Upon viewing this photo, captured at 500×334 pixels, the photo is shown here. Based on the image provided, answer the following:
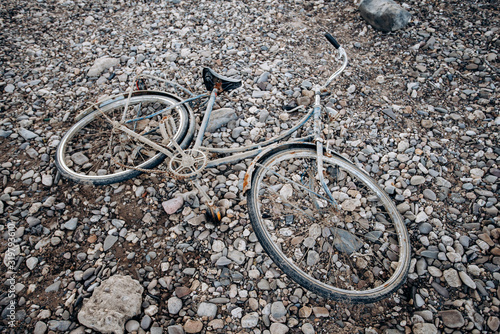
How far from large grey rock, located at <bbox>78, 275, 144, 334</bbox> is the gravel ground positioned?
12 cm

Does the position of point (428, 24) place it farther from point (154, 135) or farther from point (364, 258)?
point (154, 135)

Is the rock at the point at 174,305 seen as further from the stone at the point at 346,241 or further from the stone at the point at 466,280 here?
the stone at the point at 466,280

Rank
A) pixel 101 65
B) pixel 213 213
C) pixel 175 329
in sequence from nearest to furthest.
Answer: pixel 175 329
pixel 213 213
pixel 101 65

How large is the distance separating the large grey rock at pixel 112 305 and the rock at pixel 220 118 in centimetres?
254

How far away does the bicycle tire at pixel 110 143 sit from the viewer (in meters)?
3.75

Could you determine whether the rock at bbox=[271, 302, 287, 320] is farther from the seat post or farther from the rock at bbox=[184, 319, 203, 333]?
the seat post

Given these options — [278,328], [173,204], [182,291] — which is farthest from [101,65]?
[278,328]

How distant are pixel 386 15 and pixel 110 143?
19.6 ft

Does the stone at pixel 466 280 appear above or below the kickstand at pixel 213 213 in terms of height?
above

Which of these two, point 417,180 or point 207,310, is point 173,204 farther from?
point 417,180

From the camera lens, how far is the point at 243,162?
421 centimetres

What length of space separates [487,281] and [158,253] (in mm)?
3861

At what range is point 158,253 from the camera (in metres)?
3.33

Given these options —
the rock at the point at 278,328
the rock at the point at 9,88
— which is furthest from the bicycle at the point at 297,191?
the rock at the point at 9,88
